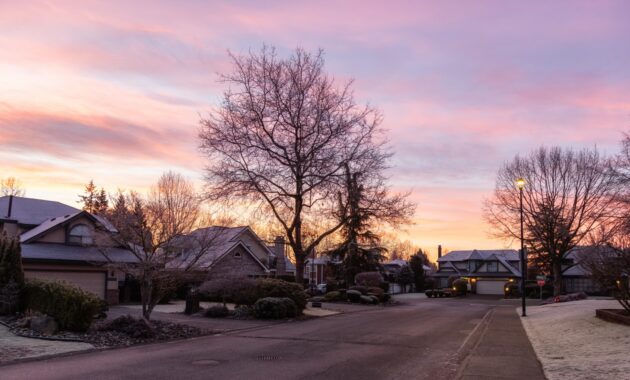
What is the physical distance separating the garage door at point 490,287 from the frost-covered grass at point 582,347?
180 ft

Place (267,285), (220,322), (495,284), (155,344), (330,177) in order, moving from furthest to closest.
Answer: (495,284) → (330,177) → (267,285) → (220,322) → (155,344)

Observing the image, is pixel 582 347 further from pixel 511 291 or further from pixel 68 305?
pixel 511 291

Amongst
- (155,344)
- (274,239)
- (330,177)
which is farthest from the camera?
(274,239)

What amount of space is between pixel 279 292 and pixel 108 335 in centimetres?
1235

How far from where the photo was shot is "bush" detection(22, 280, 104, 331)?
16.2 m

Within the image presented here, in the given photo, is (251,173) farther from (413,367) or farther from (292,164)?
(413,367)

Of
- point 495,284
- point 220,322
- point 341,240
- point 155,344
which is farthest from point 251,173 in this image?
point 495,284

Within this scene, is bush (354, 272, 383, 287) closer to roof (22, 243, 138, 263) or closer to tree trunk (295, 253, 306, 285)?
tree trunk (295, 253, 306, 285)

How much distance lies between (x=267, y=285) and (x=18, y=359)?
53.5 feet

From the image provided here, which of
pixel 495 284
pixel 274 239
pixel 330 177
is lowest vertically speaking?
pixel 495 284

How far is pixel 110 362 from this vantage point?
12438 mm

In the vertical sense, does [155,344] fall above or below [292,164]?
below

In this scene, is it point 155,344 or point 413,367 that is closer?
point 413,367

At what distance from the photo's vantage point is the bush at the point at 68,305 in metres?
16.2
